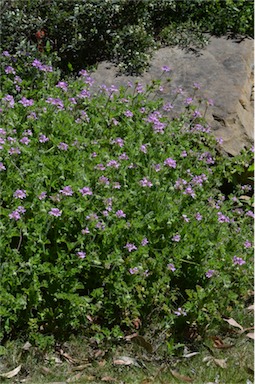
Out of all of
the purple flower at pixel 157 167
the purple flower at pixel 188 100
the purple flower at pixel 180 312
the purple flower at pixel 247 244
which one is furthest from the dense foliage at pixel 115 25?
the purple flower at pixel 180 312

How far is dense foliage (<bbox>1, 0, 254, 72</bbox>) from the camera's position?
21.7 ft

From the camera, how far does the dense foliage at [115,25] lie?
6602 millimetres

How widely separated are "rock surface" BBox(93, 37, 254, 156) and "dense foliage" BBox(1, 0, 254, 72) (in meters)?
0.16

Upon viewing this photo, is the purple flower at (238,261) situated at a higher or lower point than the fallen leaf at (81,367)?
higher

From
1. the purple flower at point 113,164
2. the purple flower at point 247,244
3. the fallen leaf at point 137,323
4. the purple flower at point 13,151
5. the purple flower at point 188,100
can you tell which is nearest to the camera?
the fallen leaf at point 137,323

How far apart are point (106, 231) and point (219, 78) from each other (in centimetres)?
332

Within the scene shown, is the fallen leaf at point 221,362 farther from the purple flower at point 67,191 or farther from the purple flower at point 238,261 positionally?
the purple flower at point 67,191

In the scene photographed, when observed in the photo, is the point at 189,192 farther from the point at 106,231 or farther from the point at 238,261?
the point at 106,231

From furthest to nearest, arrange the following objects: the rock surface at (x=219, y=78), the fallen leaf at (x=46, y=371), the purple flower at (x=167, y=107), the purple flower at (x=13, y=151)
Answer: the rock surface at (x=219, y=78) < the purple flower at (x=167, y=107) < the purple flower at (x=13, y=151) < the fallen leaf at (x=46, y=371)

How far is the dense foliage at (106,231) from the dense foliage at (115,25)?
161 centimetres

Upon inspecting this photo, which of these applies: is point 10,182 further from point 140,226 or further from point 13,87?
point 13,87

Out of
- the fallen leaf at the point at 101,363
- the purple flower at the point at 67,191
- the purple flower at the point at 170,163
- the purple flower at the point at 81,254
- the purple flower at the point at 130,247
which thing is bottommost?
the fallen leaf at the point at 101,363

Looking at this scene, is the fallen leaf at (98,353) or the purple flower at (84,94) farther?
the purple flower at (84,94)

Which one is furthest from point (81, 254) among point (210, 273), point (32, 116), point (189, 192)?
point (32, 116)
